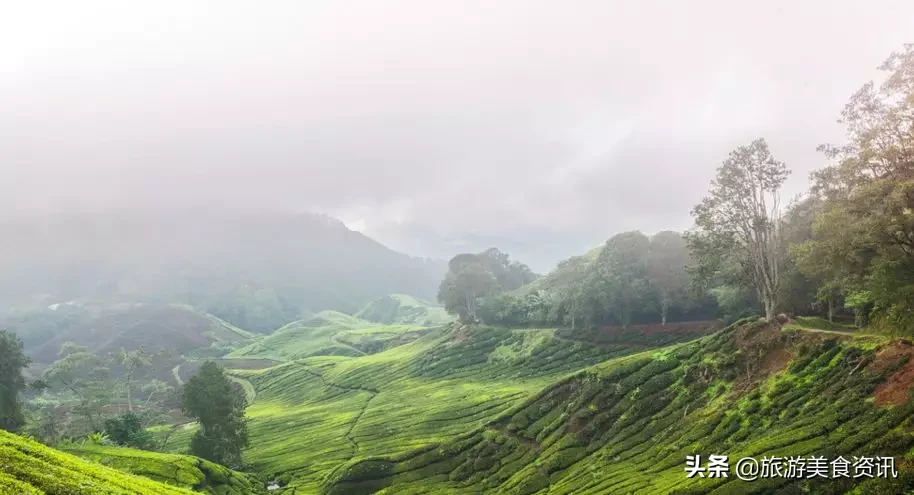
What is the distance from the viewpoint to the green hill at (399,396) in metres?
77.5

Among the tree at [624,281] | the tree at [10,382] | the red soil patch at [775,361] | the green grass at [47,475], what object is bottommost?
the tree at [10,382]

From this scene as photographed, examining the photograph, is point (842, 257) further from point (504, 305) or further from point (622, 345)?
point (504, 305)

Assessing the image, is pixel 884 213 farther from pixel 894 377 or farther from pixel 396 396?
pixel 396 396

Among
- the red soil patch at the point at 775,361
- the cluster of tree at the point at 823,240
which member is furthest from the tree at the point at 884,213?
the red soil patch at the point at 775,361

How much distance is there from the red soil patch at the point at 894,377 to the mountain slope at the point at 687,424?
0.09 metres

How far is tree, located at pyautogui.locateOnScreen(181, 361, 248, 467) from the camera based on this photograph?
7612cm

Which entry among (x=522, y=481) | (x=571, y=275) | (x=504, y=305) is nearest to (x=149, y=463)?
(x=522, y=481)

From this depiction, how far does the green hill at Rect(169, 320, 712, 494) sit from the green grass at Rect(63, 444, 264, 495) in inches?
372

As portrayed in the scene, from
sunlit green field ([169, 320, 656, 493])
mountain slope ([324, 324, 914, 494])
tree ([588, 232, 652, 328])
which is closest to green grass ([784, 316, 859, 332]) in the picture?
mountain slope ([324, 324, 914, 494])

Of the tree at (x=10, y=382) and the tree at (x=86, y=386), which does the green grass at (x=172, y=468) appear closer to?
the tree at (x=10, y=382)

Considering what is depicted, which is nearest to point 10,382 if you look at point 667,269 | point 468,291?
point 468,291

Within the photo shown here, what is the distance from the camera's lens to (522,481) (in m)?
45.5

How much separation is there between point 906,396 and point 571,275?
13772cm

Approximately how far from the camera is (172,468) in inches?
2219
